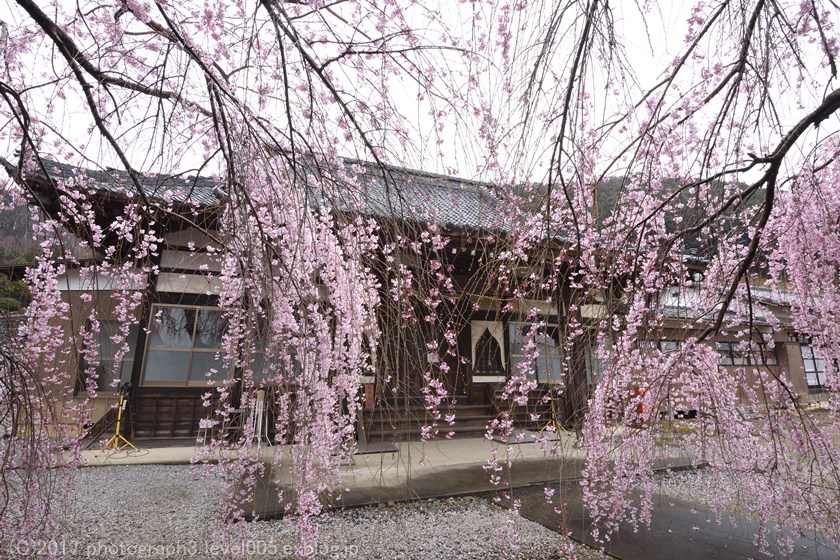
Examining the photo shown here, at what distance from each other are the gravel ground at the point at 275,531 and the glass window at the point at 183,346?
1.97 metres

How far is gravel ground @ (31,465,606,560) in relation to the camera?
10.3 feet

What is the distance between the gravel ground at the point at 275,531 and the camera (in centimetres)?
313

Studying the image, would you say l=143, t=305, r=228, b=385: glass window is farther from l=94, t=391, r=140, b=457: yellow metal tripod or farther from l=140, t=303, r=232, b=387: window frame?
l=94, t=391, r=140, b=457: yellow metal tripod

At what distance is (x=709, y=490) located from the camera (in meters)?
4.78

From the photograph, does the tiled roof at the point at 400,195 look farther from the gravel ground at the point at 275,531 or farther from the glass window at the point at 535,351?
the gravel ground at the point at 275,531

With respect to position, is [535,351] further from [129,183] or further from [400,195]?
[129,183]

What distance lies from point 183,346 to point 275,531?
12.8 ft

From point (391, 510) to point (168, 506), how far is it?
1.95m

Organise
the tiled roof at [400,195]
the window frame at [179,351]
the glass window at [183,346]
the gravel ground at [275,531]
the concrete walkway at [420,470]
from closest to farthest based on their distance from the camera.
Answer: the tiled roof at [400,195]
the gravel ground at [275,531]
the concrete walkway at [420,470]
the window frame at [179,351]
the glass window at [183,346]

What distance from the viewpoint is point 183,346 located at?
21.4 ft

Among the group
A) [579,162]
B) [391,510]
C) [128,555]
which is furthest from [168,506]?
[579,162]

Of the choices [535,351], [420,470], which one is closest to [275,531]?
[420,470]

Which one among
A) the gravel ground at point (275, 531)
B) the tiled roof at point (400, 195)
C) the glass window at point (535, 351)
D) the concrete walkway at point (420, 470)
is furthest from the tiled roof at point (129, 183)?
the concrete walkway at point (420, 470)

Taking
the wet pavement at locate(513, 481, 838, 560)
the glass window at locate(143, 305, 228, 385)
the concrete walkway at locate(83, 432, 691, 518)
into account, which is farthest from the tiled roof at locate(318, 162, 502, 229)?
the glass window at locate(143, 305, 228, 385)
